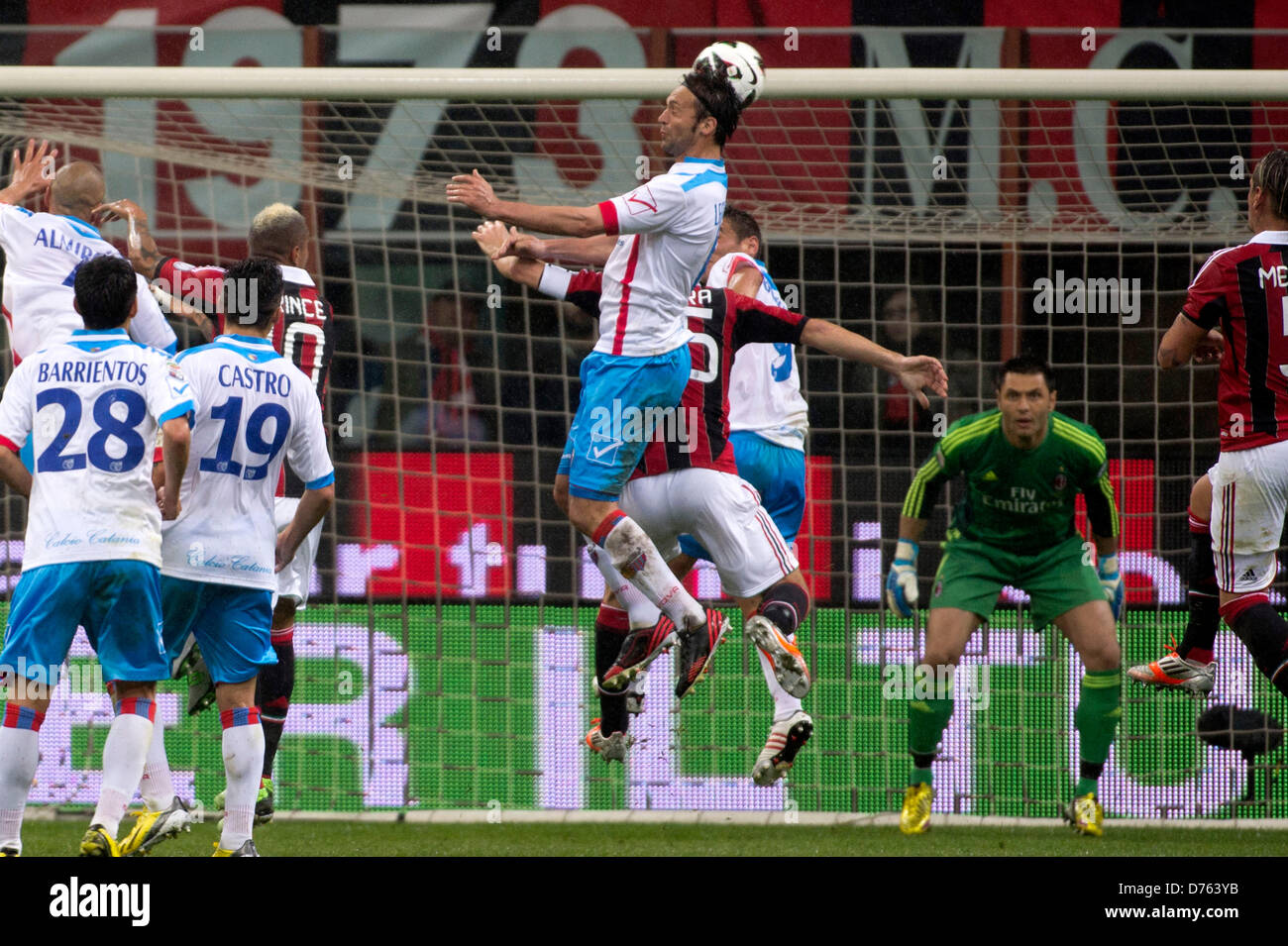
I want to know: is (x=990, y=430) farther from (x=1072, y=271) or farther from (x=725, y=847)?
(x=1072, y=271)

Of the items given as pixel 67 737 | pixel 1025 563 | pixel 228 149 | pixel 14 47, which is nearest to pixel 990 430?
pixel 1025 563

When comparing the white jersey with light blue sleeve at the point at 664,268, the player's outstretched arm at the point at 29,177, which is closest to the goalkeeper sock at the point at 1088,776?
the white jersey with light blue sleeve at the point at 664,268

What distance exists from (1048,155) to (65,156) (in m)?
4.97

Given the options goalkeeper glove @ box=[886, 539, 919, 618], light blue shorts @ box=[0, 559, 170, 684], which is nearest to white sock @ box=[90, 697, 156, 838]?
light blue shorts @ box=[0, 559, 170, 684]

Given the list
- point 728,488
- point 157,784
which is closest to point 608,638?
point 728,488

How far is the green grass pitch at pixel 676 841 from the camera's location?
21.6ft

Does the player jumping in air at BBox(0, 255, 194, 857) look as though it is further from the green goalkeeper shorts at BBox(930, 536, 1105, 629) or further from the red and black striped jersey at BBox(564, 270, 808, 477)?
the green goalkeeper shorts at BBox(930, 536, 1105, 629)

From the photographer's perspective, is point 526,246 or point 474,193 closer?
point 474,193

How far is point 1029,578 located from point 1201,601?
900 mm

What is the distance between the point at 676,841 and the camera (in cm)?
712

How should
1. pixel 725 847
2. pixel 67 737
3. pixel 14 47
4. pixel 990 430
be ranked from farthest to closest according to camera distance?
pixel 14 47, pixel 67 737, pixel 990 430, pixel 725 847

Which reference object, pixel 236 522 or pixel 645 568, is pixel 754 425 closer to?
pixel 645 568

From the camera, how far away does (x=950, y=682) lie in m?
7.40

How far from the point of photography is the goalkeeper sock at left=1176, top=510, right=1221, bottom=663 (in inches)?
260
